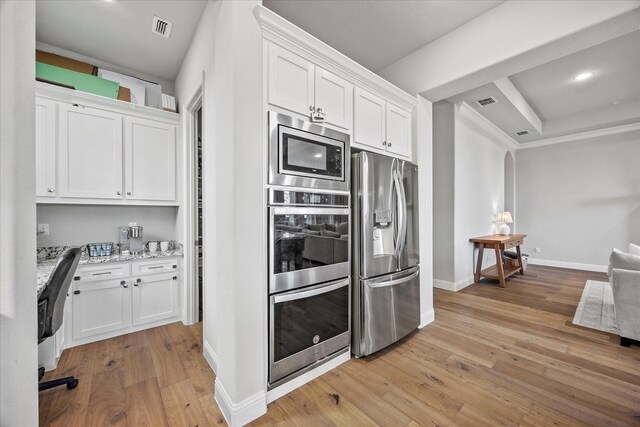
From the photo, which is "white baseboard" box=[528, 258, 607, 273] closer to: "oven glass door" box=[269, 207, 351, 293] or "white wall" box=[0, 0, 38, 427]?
"oven glass door" box=[269, 207, 351, 293]

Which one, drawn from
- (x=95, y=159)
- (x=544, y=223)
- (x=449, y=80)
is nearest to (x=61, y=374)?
(x=95, y=159)

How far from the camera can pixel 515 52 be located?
2.07 metres

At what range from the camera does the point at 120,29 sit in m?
2.40

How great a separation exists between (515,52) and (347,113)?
1.47 m

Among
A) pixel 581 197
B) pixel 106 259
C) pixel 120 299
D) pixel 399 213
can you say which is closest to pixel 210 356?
pixel 120 299

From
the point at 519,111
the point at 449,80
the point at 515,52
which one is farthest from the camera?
the point at 519,111

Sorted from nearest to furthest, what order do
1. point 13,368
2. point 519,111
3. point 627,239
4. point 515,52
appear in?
point 13,368, point 515,52, point 519,111, point 627,239

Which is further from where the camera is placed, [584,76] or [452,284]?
[452,284]

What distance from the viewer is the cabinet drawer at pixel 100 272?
2346 millimetres

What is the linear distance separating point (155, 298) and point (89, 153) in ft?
5.35

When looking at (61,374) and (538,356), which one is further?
(538,356)

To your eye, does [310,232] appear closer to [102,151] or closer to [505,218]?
[102,151]

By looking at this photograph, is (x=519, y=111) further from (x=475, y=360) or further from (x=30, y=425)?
(x=30, y=425)

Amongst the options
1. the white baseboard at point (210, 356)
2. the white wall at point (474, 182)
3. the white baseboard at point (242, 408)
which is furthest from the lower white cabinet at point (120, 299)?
the white wall at point (474, 182)
